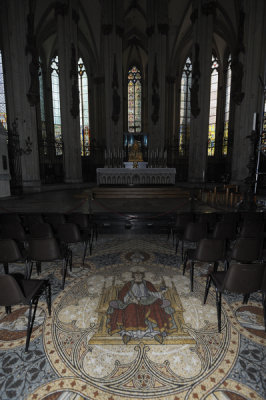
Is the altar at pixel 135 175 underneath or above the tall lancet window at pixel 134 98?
underneath

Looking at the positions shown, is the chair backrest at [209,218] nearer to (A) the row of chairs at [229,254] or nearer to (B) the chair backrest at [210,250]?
(A) the row of chairs at [229,254]

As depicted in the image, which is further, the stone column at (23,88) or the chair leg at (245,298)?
the stone column at (23,88)

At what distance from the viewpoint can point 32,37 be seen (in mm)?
12945

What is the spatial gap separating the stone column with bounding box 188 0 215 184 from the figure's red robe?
12.4 m

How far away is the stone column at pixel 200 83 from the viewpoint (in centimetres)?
1439

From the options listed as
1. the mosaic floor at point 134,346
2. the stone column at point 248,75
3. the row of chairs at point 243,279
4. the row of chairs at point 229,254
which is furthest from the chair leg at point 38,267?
the stone column at point 248,75

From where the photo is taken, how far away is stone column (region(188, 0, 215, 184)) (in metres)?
14.4

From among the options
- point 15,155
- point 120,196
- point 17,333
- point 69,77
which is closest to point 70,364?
point 17,333

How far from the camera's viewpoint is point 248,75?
42.1ft

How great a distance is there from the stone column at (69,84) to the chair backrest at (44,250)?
1263cm

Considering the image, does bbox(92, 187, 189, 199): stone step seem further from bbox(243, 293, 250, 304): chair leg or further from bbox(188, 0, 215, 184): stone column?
bbox(243, 293, 250, 304): chair leg

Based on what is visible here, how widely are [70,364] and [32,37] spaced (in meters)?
16.9

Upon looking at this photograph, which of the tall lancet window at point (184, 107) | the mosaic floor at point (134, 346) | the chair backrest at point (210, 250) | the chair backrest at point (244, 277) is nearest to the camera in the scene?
the mosaic floor at point (134, 346)

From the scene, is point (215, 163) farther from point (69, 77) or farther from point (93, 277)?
point (93, 277)
